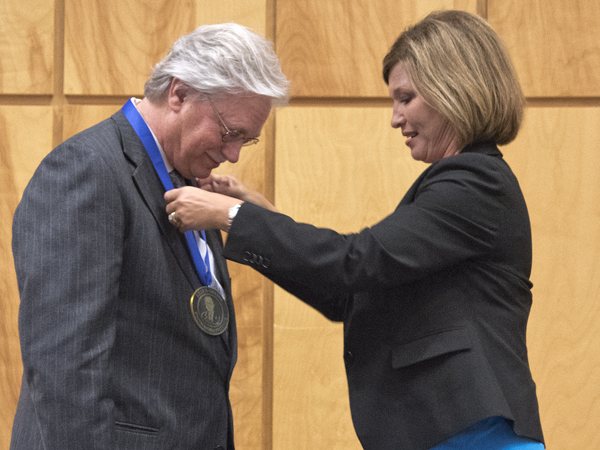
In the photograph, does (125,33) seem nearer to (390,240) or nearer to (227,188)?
(227,188)

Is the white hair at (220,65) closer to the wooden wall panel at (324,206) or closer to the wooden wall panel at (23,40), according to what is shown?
the wooden wall panel at (324,206)

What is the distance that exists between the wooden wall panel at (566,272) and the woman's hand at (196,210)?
1507 millimetres

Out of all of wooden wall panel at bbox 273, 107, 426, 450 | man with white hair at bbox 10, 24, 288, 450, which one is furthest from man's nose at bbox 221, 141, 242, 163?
wooden wall panel at bbox 273, 107, 426, 450

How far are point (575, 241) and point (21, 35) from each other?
2.33 metres

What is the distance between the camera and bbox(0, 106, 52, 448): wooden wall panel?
2.28 m

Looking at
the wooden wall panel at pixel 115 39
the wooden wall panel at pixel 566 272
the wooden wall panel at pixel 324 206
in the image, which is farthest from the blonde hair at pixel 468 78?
the wooden wall panel at pixel 115 39

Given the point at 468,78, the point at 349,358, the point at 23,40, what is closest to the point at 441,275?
the point at 349,358

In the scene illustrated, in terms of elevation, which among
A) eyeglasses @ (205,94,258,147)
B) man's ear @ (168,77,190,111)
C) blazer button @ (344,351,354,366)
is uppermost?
man's ear @ (168,77,190,111)

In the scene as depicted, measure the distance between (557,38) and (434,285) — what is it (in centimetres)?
158

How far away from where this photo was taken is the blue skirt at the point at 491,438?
1.09 meters

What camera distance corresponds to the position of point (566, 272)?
2.26 meters

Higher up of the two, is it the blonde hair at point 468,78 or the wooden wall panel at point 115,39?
the wooden wall panel at point 115,39

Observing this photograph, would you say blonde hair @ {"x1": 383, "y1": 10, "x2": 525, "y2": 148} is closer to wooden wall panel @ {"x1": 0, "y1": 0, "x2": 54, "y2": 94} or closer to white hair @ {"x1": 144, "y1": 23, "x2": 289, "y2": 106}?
white hair @ {"x1": 144, "y1": 23, "x2": 289, "y2": 106}

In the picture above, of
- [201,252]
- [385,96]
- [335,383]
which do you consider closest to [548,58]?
[385,96]
